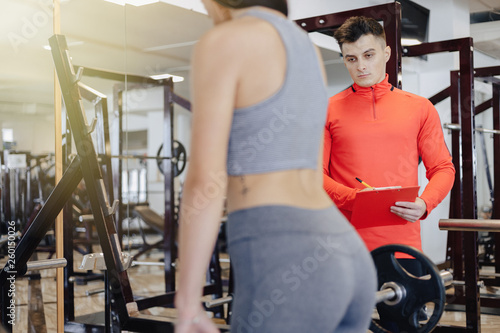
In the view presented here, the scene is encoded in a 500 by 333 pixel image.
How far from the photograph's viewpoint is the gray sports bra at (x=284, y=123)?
0.79 m

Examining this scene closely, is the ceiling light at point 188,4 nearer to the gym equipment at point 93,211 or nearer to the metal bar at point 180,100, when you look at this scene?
the metal bar at point 180,100

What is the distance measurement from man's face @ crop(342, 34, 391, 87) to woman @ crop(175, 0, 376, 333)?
1.20 m

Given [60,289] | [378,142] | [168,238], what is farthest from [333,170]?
[168,238]

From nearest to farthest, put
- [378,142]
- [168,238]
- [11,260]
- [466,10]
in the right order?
[378,142], [11,260], [168,238], [466,10]

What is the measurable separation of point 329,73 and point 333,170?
634cm

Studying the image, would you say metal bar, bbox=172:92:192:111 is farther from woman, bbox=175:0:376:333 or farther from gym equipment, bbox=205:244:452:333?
woman, bbox=175:0:376:333

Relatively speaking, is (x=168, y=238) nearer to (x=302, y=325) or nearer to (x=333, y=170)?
(x=333, y=170)

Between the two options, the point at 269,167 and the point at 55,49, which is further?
the point at 55,49

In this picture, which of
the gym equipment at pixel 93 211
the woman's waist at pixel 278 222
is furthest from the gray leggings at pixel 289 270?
the gym equipment at pixel 93 211

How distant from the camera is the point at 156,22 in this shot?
18.6 ft

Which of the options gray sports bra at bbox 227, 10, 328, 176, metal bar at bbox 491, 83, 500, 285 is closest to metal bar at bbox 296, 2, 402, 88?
gray sports bra at bbox 227, 10, 328, 176

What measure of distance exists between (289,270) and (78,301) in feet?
14.5

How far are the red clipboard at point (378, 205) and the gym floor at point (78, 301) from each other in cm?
215

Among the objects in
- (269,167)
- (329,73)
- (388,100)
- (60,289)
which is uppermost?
(329,73)
